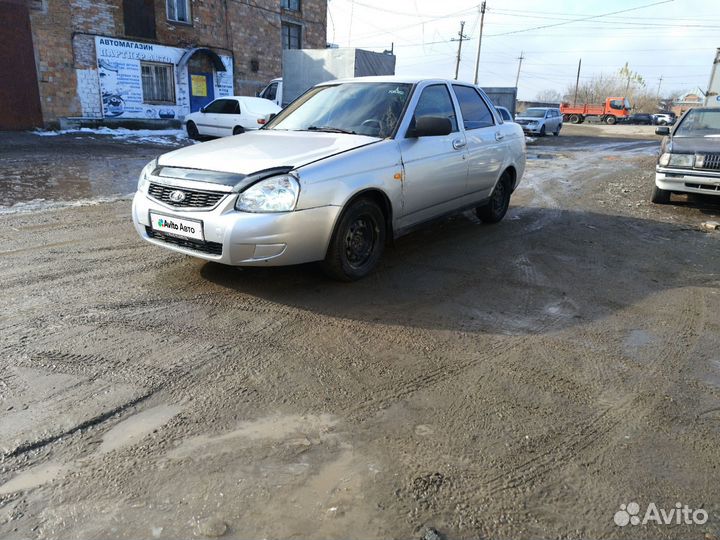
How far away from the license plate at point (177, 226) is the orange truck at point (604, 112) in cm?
5450

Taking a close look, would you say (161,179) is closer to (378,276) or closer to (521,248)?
(378,276)

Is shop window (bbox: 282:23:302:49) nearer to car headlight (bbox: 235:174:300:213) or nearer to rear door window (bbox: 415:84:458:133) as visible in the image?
rear door window (bbox: 415:84:458:133)

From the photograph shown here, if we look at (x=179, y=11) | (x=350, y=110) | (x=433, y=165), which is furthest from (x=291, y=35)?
(x=433, y=165)

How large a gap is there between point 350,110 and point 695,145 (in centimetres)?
623

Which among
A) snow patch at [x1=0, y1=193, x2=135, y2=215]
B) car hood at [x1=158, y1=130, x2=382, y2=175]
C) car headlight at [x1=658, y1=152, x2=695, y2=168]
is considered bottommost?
snow patch at [x1=0, y1=193, x2=135, y2=215]

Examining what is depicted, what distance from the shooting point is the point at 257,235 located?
12.4 feet

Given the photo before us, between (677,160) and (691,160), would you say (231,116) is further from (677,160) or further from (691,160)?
(691,160)

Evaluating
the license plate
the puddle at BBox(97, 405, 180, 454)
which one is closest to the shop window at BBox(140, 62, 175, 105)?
the license plate

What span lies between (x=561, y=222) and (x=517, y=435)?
17.4 ft

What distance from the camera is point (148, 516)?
6.56 ft

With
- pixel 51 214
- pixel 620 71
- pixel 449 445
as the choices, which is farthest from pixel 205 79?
pixel 620 71

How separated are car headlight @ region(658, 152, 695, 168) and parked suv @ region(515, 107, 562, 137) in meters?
18.3

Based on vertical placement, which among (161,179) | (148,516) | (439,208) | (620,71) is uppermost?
(620,71)

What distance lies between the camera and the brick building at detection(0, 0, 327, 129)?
57.0 feet
